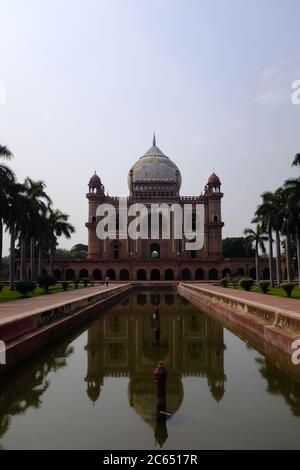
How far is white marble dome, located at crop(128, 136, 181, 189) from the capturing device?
58.2 m

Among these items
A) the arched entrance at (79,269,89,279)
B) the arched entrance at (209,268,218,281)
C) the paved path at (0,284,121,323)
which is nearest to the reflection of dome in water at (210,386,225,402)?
the paved path at (0,284,121,323)

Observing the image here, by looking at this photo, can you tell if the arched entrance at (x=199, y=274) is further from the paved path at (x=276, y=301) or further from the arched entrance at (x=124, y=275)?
the paved path at (x=276, y=301)

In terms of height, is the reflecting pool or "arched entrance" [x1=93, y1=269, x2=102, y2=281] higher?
"arched entrance" [x1=93, y1=269, x2=102, y2=281]

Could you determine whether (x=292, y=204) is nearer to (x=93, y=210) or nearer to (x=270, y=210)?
(x=270, y=210)

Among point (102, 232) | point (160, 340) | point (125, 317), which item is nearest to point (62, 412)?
point (160, 340)

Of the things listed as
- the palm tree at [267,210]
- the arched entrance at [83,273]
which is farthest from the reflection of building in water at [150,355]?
the arched entrance at [83,273]

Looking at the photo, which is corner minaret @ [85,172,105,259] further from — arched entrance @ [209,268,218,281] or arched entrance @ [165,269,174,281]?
arched entrance @ [209,268,218,281]

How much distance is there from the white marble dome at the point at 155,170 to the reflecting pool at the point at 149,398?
155 ft

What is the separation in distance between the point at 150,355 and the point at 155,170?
4993 cm

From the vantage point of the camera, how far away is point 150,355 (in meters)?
10.0

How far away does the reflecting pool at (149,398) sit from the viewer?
17.5 feet

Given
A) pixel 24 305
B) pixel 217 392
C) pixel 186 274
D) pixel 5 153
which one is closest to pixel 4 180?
pixel 5 153

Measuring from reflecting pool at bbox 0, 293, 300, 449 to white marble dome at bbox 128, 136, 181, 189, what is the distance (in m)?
47.1
